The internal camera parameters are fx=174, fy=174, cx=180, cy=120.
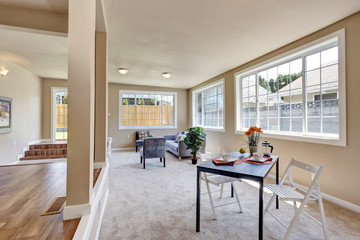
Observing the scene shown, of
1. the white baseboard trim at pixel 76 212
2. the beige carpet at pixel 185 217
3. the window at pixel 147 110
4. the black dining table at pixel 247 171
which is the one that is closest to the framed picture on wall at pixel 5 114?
the beige carpet at pixel 185 217

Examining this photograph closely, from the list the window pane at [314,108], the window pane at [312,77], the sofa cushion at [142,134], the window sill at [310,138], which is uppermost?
the window pane at [312,77]

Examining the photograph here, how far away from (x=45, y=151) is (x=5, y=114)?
4.86 ft

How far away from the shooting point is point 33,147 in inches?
209

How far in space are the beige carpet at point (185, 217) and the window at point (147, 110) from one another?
13.6 ft

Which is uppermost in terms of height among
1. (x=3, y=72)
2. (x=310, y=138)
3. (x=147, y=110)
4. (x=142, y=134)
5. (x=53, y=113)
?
(x=3, y=72)

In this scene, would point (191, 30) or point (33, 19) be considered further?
point (191, 30)

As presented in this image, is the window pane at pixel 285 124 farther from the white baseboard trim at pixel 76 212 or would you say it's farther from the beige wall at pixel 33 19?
the beige wall at pixel 33 19

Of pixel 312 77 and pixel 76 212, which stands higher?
pixel 312 77

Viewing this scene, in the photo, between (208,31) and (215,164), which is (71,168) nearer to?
(215,164)

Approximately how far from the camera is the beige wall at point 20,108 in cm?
422

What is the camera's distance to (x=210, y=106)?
248 inches

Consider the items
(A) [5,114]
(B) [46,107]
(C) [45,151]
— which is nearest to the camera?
(A) [5,114]

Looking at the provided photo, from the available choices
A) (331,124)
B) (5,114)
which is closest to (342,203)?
(331,124)

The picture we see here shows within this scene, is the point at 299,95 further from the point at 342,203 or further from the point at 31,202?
the point at 31,202
